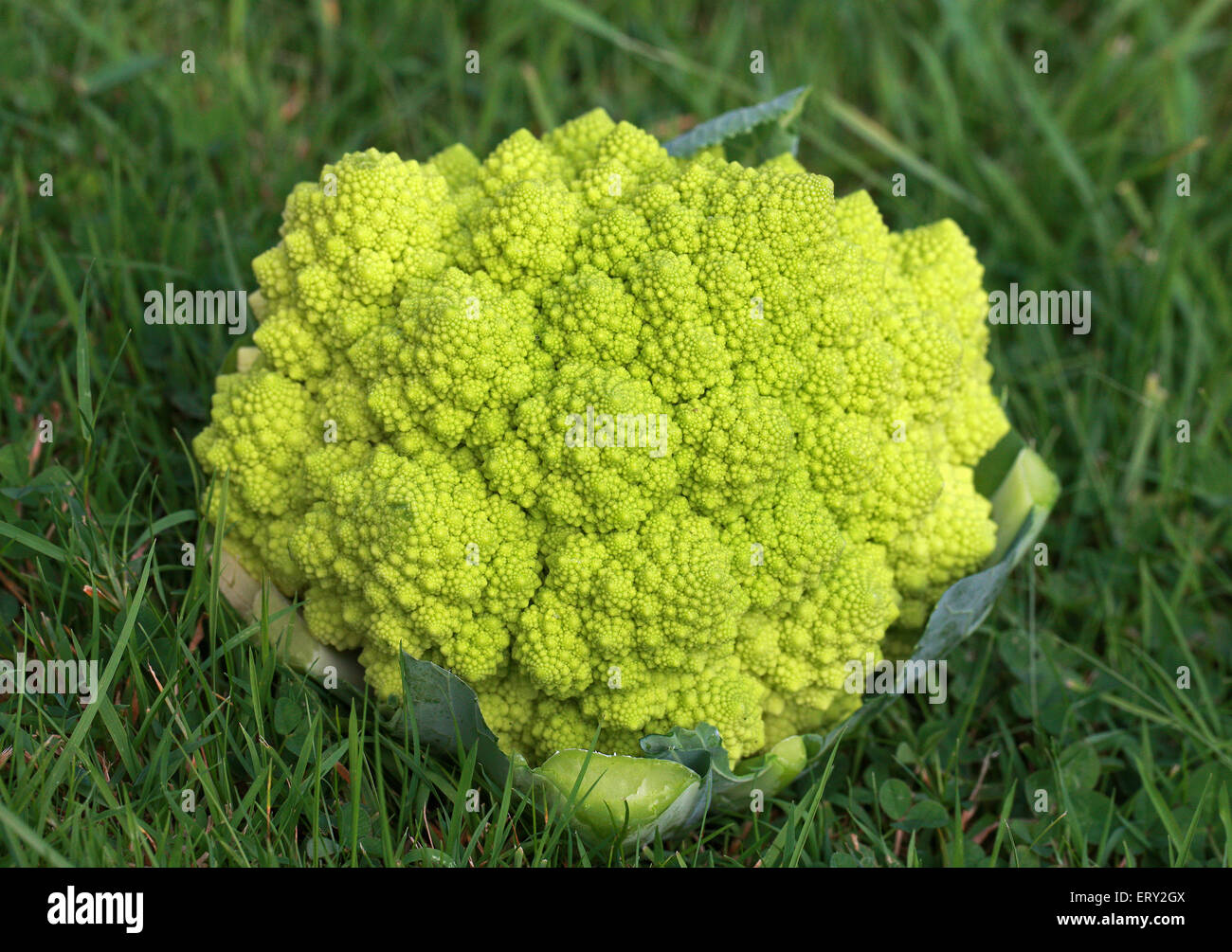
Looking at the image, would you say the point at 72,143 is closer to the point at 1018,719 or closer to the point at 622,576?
the point at 622,576

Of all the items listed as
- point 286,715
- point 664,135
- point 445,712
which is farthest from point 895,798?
point 664,135

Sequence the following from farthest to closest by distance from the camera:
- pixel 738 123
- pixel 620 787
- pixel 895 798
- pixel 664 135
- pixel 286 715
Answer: pixel 664 135 → pixel 738 123 → pixel 895 798 → pixel 286 715 → pixel 620 787

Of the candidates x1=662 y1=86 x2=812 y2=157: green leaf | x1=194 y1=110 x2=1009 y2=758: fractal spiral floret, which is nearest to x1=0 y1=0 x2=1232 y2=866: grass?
x1=194 y1=110 x2=1009 y2=758: fractal spiral floret

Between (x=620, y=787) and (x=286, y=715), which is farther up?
(x=286, y=715)

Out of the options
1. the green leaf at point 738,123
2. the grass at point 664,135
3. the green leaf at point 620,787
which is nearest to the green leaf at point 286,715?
the grass at point 664,135

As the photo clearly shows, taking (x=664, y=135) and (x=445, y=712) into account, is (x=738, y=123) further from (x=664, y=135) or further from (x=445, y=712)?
(x=445, y=712)

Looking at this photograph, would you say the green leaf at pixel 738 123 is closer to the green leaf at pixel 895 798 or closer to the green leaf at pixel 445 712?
the green leaf at pixel 445 712
